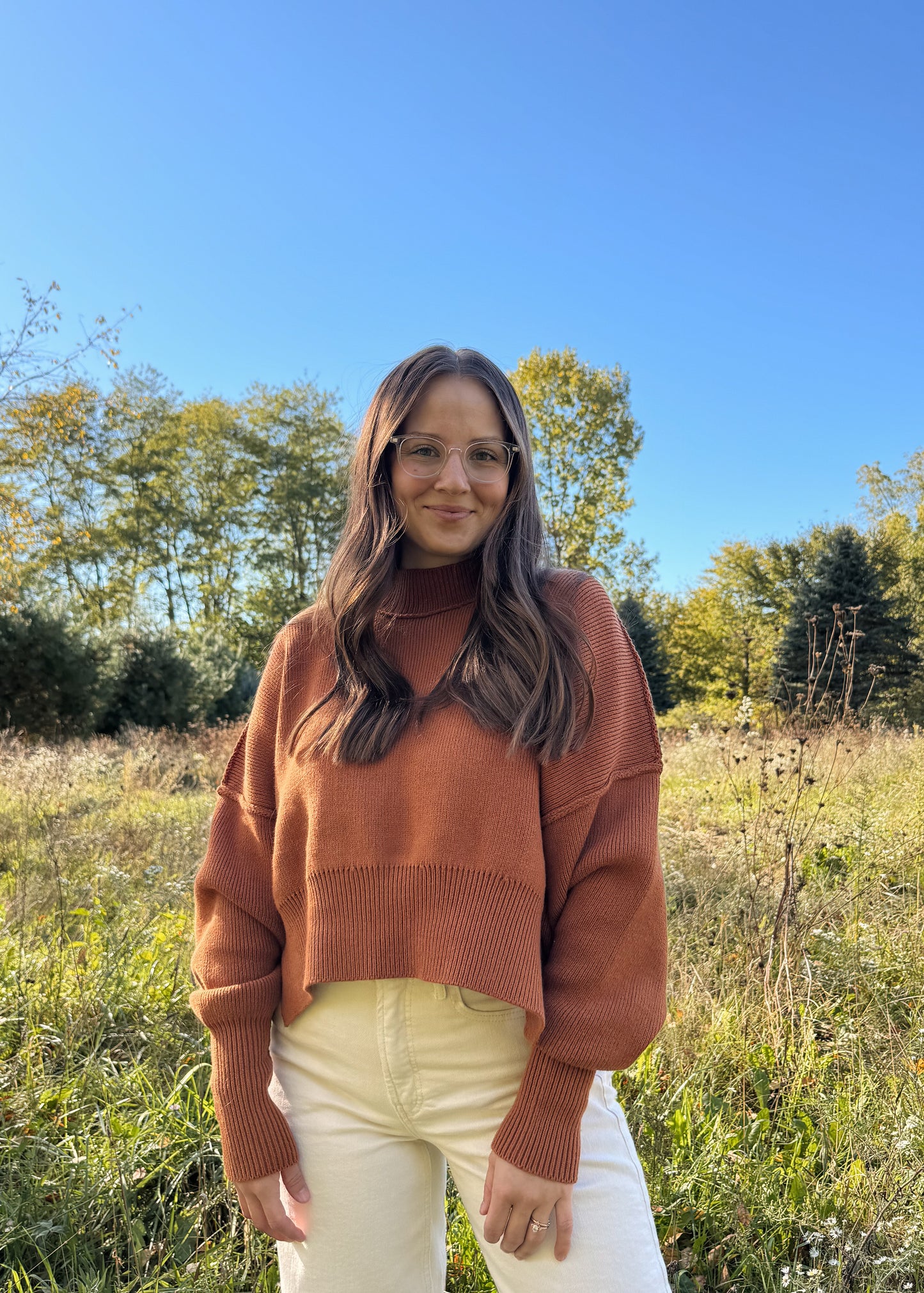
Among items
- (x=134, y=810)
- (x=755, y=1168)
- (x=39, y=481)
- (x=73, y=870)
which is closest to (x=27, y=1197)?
(x=755, y=1168)

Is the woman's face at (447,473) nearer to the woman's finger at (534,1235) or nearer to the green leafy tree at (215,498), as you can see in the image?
the woman's finger at (534,1235)

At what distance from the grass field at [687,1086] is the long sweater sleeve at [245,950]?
83 cm

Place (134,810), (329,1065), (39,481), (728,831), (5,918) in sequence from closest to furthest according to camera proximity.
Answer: (329,1065) → (5,918) → (728,831) → (134,810) → (39,481)

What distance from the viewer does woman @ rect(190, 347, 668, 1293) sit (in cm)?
128

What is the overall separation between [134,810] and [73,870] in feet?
8.01

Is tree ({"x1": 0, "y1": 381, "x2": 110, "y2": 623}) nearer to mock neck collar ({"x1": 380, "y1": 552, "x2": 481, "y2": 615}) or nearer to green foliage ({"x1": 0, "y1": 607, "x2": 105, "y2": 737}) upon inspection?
green foliage ({"x1": 0, "y1": 607, "x2": 105, "y2": 737})

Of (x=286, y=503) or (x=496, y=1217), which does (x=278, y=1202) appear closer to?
(x=496, y=1217)

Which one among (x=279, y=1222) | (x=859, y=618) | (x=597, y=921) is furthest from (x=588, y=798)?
(x=859, y=618)

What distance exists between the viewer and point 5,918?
3883 mm

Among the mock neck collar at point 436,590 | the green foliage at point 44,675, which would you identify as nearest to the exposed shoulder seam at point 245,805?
the mock neck collar at point 436,590

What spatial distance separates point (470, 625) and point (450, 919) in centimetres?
54

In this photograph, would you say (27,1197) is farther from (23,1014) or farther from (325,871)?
(325,871)

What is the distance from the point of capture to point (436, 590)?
1658 millimetres

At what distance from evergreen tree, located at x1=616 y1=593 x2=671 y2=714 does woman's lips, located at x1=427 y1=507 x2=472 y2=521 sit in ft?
72.5
